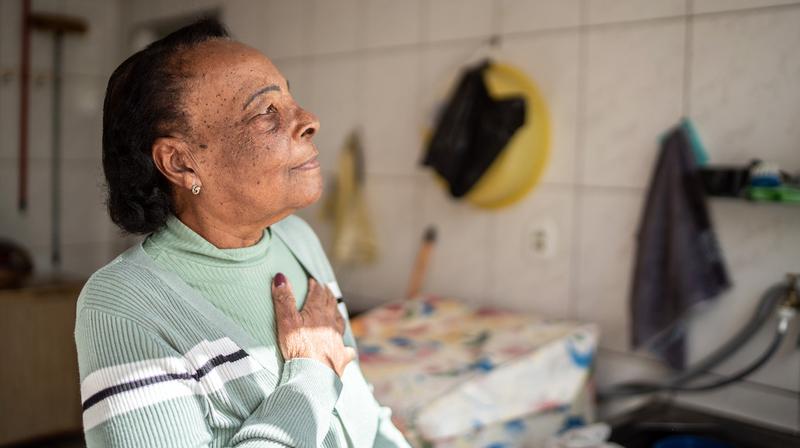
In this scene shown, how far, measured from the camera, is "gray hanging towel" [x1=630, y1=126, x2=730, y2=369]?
1645mm

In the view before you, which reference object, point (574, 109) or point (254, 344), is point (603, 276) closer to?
point (574, 109)

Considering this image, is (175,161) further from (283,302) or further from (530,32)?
(530,32)

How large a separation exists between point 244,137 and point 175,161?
0.11m

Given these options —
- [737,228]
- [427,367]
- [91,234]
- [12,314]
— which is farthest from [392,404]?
[91,234]

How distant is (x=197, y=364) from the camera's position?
2.90 ft

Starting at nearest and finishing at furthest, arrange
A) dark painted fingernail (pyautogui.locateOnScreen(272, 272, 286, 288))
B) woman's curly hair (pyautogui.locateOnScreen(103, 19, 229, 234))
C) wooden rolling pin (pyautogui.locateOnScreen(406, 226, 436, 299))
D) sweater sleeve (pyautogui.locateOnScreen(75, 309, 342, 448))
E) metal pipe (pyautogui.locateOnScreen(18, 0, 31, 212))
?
sweater sleeve (pyautogui.locateOnScreen(75, 309, 342, 448)), woman's curly hair (pyautogui.locateOnScreen(103, 19, 229, 234)), dark painted fingernail (pyautogui.locateOnScreen(272, 272, 286, 288)), wooden rolling pin (pyautogui.locateOnScreen(406, 226, 436, 299)), metal pipe (pyautogui.locateOnScreen(18, 0, 31, 212))

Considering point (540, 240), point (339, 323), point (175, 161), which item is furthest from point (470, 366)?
point (175, 161)

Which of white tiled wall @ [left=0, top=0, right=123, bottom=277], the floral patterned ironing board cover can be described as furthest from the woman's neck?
white tiled wall @ [left=0, top=0, right=123, bottom=277]

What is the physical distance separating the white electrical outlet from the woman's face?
1.13m

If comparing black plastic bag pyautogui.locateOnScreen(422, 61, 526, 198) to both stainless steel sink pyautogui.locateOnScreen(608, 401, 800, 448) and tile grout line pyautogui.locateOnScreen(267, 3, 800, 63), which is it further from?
stainless steel sink pyautogui.locateOnScreen(608, 401, 800, 448)

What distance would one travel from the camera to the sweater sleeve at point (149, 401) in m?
0.81

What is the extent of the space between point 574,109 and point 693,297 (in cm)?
63

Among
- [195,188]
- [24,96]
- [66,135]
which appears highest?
[24,96]

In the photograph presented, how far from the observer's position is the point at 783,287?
1551 millimetres
